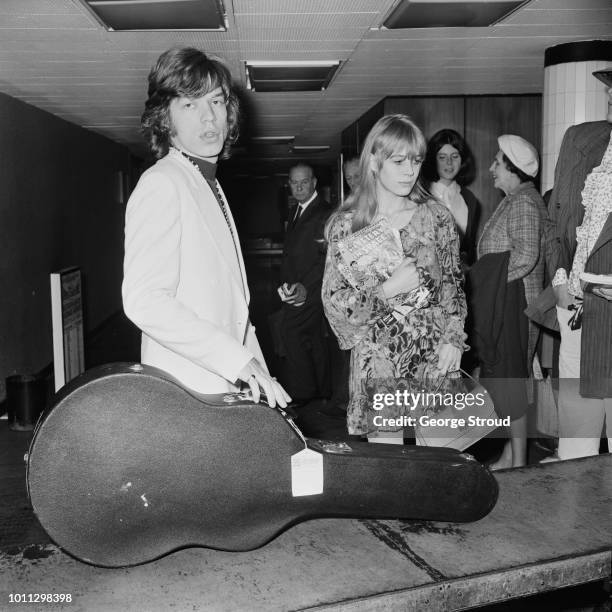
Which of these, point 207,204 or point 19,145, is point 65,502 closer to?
point 207,204

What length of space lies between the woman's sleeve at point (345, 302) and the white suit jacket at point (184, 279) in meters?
0.58

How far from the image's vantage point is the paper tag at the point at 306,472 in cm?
133

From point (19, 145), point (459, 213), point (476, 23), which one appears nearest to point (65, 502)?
point (476, 23)

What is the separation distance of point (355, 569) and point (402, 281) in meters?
1.03

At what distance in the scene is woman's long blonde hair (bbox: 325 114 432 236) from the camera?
88.1 inches

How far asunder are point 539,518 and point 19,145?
5.68m

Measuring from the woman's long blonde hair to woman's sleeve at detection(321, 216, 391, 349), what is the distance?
0.05 m

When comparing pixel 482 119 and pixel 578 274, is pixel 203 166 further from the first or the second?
pixel 482 119

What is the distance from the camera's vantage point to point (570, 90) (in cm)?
444

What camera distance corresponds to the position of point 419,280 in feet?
7.04

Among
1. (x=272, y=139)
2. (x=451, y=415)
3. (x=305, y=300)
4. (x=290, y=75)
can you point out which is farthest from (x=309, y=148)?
(x=451, y=415)

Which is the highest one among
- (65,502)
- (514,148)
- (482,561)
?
(514,148)

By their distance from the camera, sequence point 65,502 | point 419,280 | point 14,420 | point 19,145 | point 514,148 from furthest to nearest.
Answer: point 19,145
point 14,420
point 514,148
point 419,280
point 65,502

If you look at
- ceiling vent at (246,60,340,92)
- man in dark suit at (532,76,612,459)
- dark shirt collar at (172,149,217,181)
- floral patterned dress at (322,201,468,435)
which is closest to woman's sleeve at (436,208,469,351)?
floral patterned dress at (322,201,468,435)
